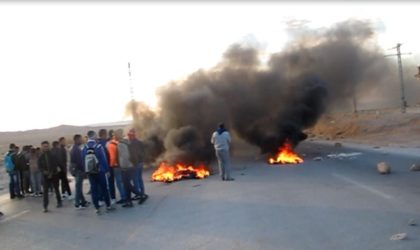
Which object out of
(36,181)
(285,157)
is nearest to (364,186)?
(285,157)

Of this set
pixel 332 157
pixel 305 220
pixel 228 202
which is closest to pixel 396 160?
pixel 332 157

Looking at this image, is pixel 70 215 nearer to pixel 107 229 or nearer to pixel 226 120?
pixel 107 229

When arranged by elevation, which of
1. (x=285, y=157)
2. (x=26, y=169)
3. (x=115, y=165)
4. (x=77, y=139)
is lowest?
(x=285, y=157)

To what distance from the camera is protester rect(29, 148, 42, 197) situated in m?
16.3

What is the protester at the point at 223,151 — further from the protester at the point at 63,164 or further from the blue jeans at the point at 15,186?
the blue jeans at the point at 15,186

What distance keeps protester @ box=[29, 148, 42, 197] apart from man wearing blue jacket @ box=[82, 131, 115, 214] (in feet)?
18.2

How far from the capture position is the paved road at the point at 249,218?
23.8ft

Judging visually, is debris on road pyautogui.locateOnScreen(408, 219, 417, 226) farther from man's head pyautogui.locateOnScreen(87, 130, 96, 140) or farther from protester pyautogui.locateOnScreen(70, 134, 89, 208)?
protester pyautogui.locateOnScreen(70, 134, 89, 208)

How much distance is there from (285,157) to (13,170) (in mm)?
11339

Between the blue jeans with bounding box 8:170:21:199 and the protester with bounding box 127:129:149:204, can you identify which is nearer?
the protester with bounding box 127:129:149:204

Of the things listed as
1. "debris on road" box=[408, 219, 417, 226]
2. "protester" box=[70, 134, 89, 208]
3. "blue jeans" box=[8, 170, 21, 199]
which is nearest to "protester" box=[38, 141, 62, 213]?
"protester" box=[70, 134, 89, 208]

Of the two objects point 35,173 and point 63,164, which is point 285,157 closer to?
point 35,173

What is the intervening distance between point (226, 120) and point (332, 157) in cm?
674

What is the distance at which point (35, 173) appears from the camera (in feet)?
54.6
